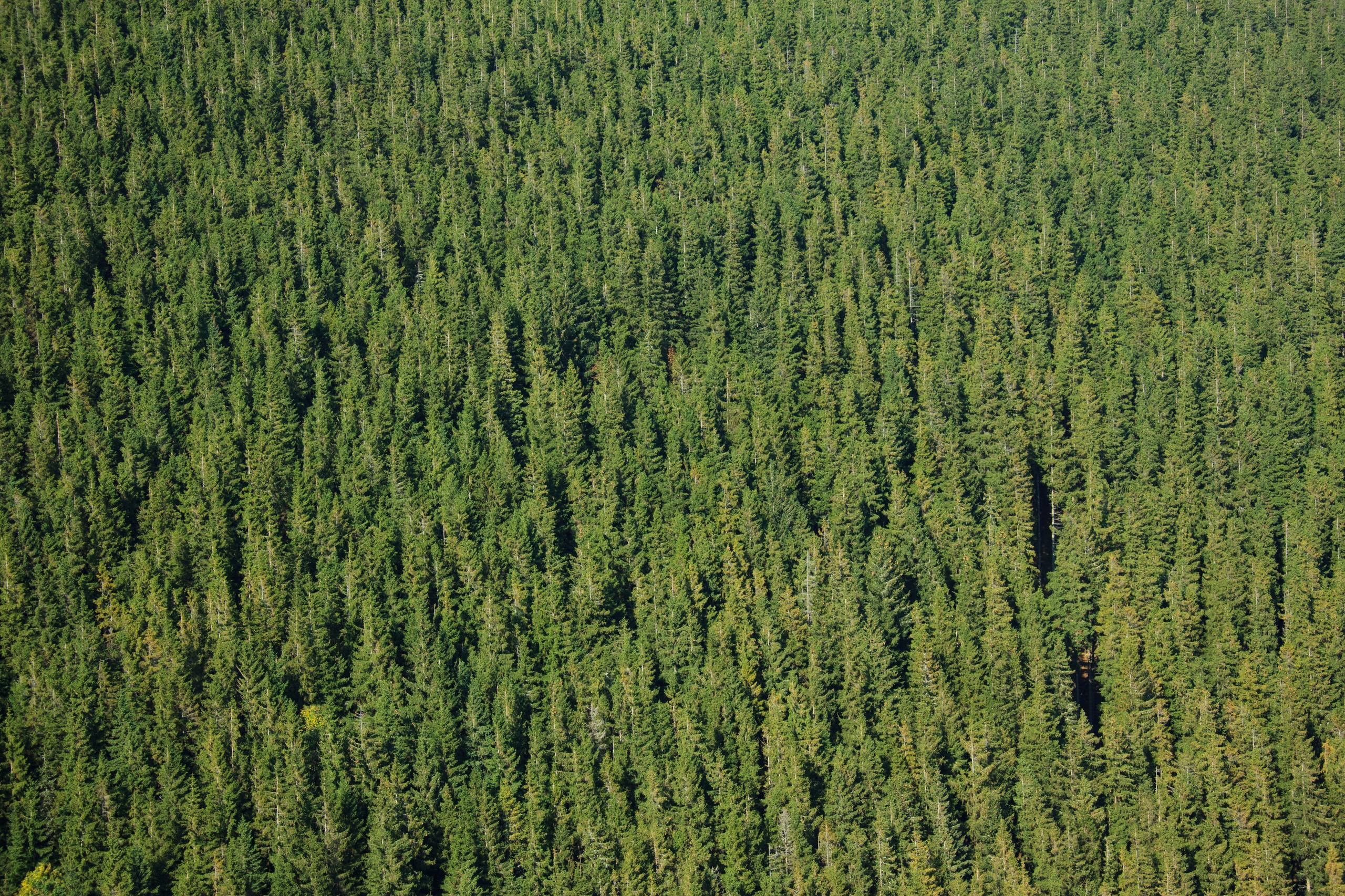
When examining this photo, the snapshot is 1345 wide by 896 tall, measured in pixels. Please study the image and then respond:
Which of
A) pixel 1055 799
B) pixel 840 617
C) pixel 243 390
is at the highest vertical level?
pixel 243 390

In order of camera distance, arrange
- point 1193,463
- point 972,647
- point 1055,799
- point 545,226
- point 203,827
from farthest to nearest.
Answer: point 545,226 → point 1193,463 → point 972,647 → point 1055,799 → point 203,827

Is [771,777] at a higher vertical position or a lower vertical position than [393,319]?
lower

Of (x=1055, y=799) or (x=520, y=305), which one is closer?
(x=1055, y=799)

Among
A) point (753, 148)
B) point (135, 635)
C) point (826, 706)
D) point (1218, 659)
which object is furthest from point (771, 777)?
point (753, 148)

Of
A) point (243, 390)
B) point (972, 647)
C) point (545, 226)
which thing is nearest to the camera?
point (972, 647)

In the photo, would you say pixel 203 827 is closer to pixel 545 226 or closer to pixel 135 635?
pixel 135 635

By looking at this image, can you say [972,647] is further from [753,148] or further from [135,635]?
[753,148]
